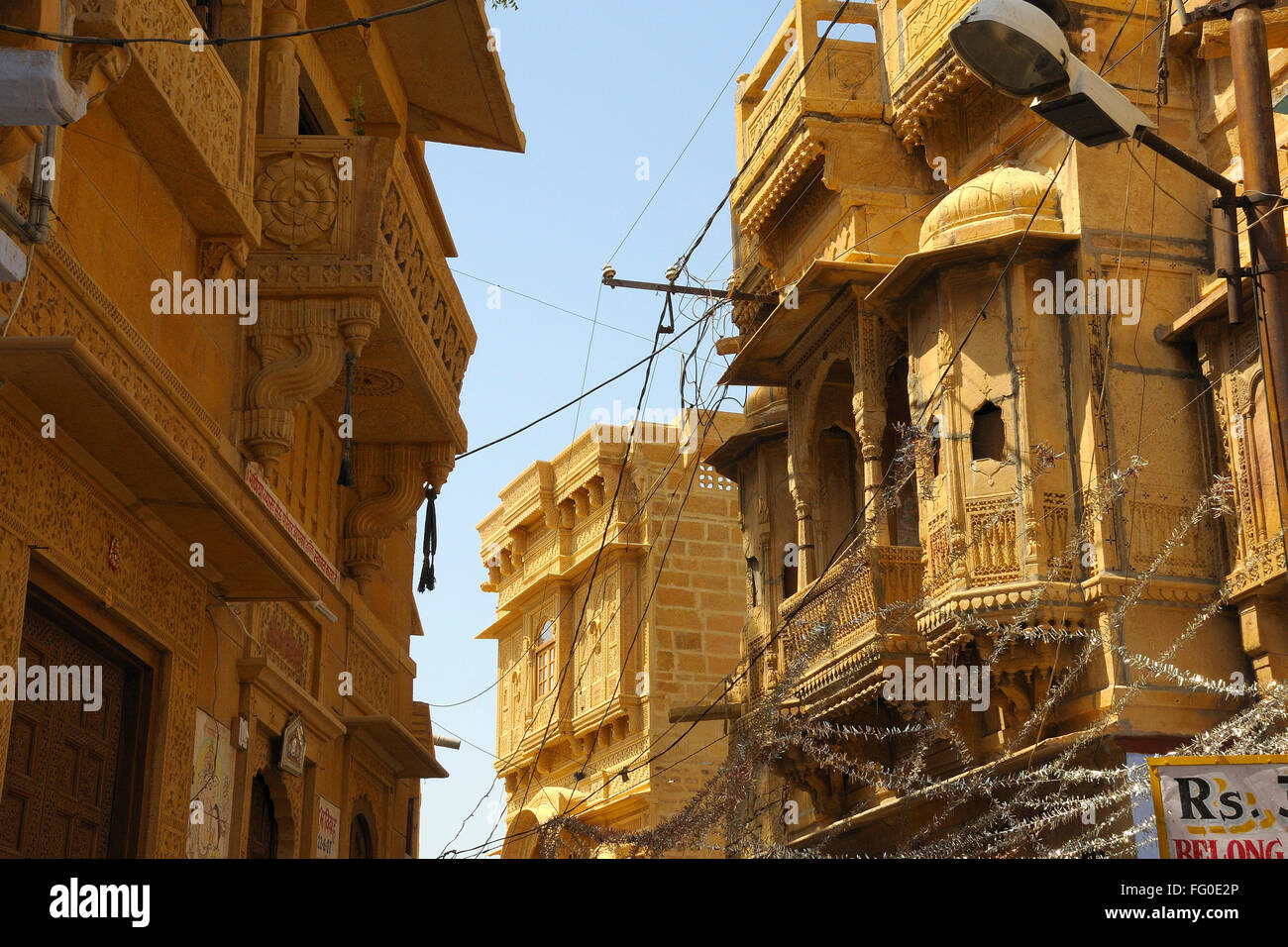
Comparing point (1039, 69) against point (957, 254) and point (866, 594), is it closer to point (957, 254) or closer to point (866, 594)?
point (957, 254)

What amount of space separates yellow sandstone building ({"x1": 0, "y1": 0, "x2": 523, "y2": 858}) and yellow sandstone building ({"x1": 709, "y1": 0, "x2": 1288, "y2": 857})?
15.6ft

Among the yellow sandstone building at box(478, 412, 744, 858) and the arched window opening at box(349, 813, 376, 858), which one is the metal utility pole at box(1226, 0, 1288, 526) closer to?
the arched window opening at box(349, 813, 376, 858)

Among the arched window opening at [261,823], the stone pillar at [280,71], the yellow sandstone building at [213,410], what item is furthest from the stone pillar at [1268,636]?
the stone pillar at [280,71]

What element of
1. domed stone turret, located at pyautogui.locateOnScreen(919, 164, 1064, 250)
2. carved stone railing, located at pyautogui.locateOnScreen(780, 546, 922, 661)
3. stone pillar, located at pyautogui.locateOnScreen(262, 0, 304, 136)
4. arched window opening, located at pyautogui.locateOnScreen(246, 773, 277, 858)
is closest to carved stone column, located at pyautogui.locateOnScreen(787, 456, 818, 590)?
carved stone railing, located at pyautogui.locateOnScreen(780, 546, 922, 661)

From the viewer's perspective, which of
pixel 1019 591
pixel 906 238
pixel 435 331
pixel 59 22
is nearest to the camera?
pixel 59 22

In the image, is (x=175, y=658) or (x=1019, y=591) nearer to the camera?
(x=175, y=658)

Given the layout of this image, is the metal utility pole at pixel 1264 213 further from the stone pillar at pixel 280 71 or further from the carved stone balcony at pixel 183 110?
the stone pillar at pixel 280 71

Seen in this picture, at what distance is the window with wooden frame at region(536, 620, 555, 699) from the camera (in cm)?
2844

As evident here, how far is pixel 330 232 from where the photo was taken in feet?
32.8

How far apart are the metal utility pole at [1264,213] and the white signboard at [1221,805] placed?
1622 mm
